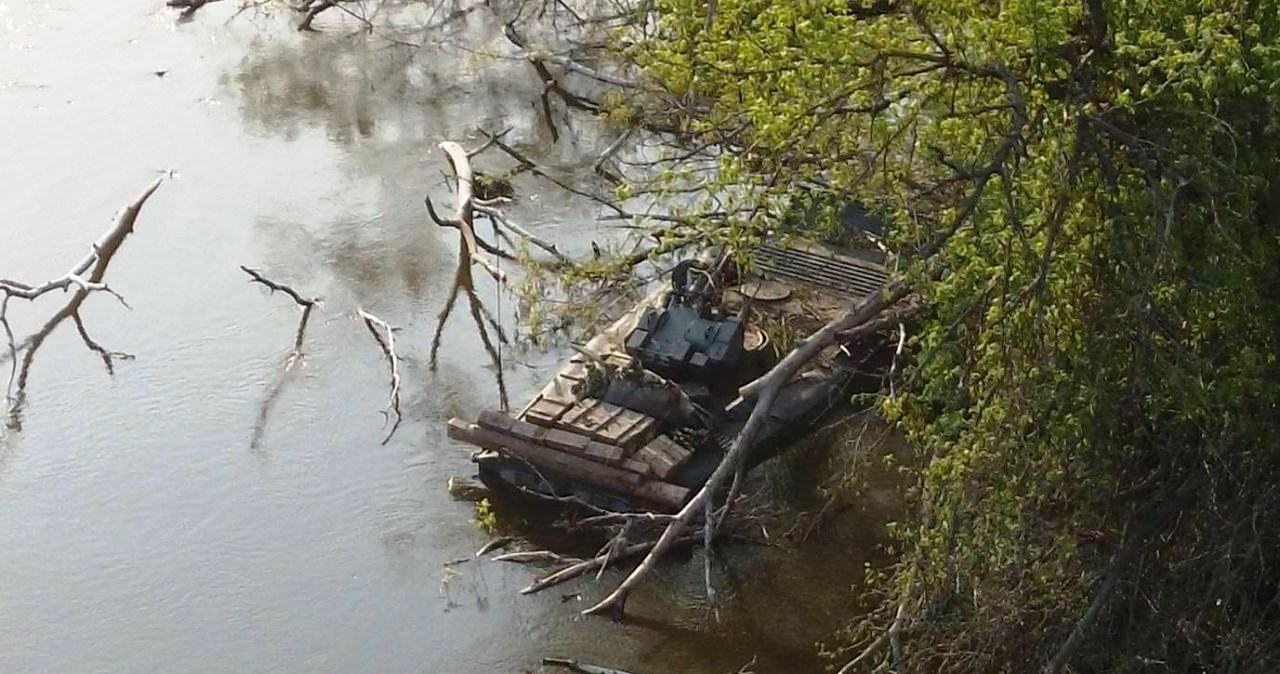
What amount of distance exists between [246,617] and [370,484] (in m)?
1.60

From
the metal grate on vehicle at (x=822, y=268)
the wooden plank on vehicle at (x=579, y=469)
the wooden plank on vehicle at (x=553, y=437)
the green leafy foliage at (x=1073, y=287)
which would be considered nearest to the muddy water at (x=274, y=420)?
the wooden plank on vehicle at (x=579, y=469)

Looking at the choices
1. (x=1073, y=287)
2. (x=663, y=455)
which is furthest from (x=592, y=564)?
(x=1073, y=287)

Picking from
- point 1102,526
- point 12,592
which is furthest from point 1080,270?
point 12,592

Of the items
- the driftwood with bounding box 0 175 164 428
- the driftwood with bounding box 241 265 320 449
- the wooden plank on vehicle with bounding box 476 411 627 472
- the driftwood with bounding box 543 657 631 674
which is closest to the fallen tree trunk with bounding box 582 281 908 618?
the driftwood with bounding box 543 657 631 674

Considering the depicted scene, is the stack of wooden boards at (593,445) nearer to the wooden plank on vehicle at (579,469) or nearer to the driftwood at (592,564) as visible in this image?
the wooden plank on vehicle at (579,469)

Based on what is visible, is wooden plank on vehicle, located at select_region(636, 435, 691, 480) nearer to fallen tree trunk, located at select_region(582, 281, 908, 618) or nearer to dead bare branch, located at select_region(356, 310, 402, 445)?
fallen tree trunk, located at select_region(582, 281, 908, 618)

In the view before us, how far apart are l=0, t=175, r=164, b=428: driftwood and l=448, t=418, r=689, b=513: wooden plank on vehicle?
3827 millimetres

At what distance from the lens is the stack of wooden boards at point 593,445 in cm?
1041

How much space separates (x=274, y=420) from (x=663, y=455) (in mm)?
3499

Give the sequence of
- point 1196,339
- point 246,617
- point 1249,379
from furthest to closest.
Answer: point 246,617 < point 1196,339 < point 1249,379

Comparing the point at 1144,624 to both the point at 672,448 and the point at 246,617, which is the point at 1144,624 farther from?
the point at 246,617

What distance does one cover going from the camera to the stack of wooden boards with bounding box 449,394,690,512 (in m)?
10.4

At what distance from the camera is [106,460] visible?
38.3 ft

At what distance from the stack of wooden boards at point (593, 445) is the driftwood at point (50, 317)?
3.99 meters
